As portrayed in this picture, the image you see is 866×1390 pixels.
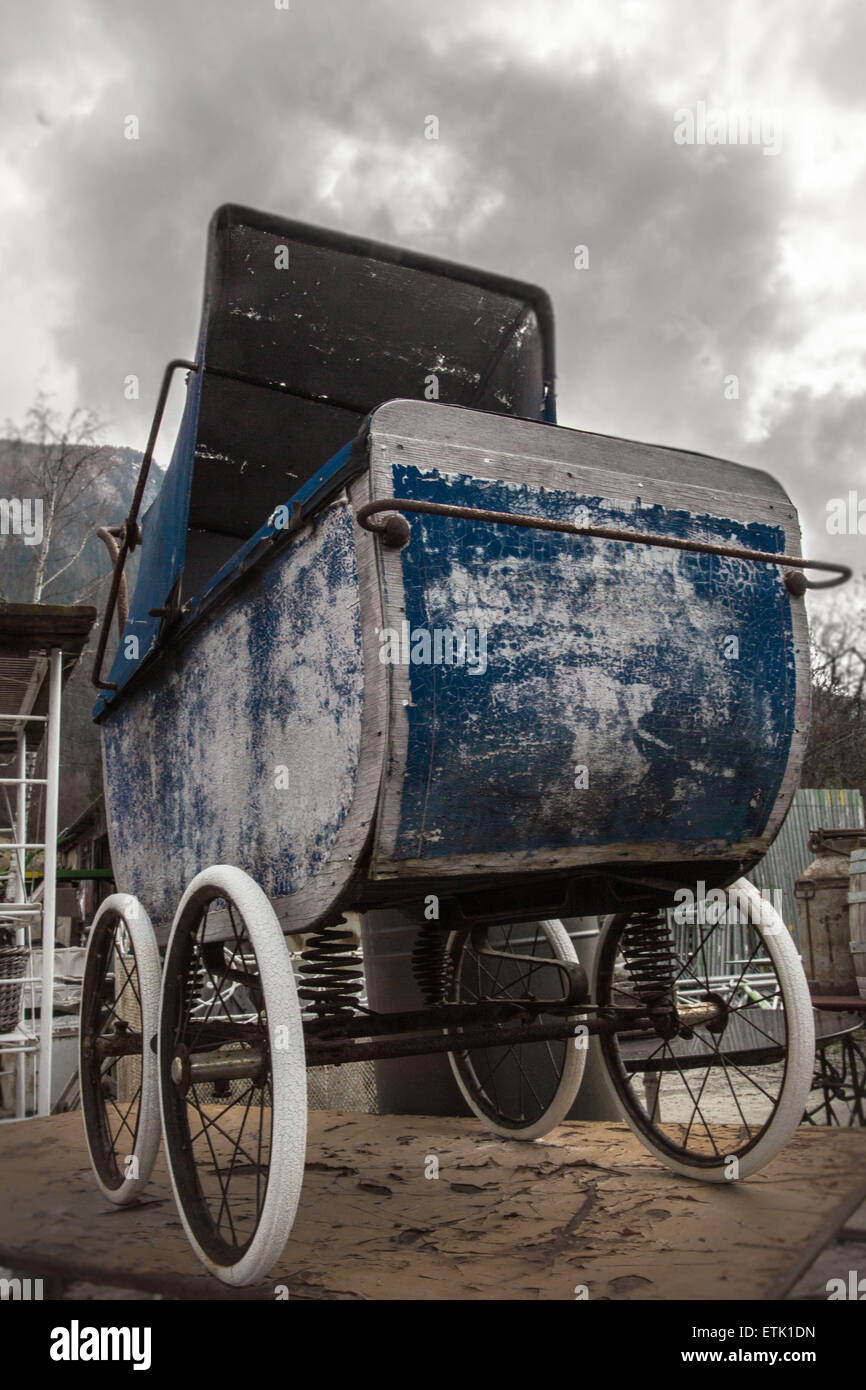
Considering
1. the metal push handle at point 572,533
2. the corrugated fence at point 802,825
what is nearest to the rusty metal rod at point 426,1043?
the metal push handle at point 572,533

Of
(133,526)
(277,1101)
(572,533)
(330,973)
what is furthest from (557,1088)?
(133,526)

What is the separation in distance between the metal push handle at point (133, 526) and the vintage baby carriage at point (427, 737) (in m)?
0.02

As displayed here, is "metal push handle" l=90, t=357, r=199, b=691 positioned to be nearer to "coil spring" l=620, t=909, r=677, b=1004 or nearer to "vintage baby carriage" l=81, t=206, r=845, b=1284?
"vintage baby carriage" l=81, t=206, r=845, b=1284

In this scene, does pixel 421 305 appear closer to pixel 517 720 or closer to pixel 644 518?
pixel 644 518

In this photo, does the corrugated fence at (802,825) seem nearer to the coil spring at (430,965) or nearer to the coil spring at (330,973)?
the coil spring at (430,965)

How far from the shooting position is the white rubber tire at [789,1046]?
8.21ft

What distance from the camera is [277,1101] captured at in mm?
1935

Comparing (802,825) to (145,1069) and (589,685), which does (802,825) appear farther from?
(589,685)

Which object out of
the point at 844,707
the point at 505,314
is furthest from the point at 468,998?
the point at 844,707

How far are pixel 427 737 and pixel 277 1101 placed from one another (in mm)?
748

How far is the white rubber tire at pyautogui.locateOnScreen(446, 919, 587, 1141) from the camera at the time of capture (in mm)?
3207

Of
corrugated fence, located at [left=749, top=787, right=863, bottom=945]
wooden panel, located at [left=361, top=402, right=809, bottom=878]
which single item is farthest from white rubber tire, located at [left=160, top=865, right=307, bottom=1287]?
corrugated fence, located at [left=749, top=787, right=863, bottom=945]

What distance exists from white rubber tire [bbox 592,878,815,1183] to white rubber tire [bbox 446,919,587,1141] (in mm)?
516
